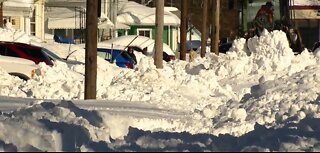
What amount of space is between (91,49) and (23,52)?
683 centimetres

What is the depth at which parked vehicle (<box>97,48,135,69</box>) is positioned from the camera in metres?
33.2

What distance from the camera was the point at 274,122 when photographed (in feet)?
46.3

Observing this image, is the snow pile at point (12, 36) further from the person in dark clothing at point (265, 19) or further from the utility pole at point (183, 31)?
the person in dark clothing at point (265, 19)

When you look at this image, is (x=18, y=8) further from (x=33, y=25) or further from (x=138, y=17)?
(x=138, y=17)

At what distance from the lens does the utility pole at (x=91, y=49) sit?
17.2 metres

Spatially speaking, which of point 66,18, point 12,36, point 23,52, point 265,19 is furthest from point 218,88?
point 66,18

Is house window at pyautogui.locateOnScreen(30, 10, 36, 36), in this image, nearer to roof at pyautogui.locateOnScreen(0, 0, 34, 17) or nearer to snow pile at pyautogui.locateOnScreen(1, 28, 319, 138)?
roof at pyautogui.locateOnScreen(0, 0, 34, 17)

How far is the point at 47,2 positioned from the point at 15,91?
118 feet

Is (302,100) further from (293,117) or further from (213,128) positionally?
(213,128)

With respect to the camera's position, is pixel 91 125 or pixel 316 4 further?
pixel 316 4

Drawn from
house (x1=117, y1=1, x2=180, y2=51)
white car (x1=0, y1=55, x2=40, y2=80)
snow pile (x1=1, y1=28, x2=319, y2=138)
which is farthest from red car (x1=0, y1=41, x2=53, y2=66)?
house (x1=117, y1=1, x2=180, y2=51)

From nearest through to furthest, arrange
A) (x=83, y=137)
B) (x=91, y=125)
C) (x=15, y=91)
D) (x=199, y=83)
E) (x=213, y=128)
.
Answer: (x=83, y=137), (x=91, y=125), (x=213, y=128), (x=15, y=91), (x=199, y=83)

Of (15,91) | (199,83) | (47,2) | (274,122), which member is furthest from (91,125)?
(47,2)

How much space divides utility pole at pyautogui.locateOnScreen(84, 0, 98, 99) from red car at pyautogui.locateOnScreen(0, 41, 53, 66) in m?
6.33
